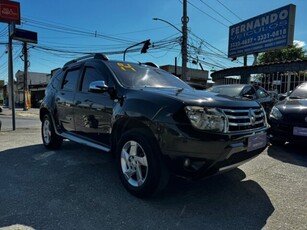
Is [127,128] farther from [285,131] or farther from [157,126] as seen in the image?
[285,131]

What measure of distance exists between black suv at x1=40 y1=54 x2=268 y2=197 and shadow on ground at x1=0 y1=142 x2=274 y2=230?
29 cm

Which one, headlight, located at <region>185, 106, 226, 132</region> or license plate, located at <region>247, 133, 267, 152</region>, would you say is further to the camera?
license plate, located at <region>247, 133, 267, 152</region>

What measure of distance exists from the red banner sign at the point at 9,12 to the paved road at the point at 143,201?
19.8 ft

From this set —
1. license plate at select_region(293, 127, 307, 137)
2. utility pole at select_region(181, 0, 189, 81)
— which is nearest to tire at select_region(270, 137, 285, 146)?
license plate at select_region(293, 127, 307, 137)

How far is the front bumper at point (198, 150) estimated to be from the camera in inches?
109

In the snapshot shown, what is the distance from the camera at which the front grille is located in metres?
2.96

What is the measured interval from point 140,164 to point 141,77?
1524mm

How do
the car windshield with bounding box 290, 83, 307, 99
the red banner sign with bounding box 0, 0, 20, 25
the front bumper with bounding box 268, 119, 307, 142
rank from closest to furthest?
the front bumper with bounding box 268, 119, 307, 142
the car windshield with bounding box 290, 83, 307, 99
the red banner sign with bounding box 0, 0, 20, 25

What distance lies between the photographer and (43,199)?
3203 mm

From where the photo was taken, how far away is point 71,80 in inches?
197

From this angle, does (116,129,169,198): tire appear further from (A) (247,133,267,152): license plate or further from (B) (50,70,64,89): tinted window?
(B) (50,70,64,89): tinted window

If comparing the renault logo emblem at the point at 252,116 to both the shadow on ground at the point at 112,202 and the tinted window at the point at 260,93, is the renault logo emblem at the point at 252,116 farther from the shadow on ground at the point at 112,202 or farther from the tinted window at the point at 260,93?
the tinted window at the point at 260,93

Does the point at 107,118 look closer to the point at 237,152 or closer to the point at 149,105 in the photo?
the point at 149,105

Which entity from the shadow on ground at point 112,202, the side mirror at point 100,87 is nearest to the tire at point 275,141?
the shadow on ground at point 112,202
